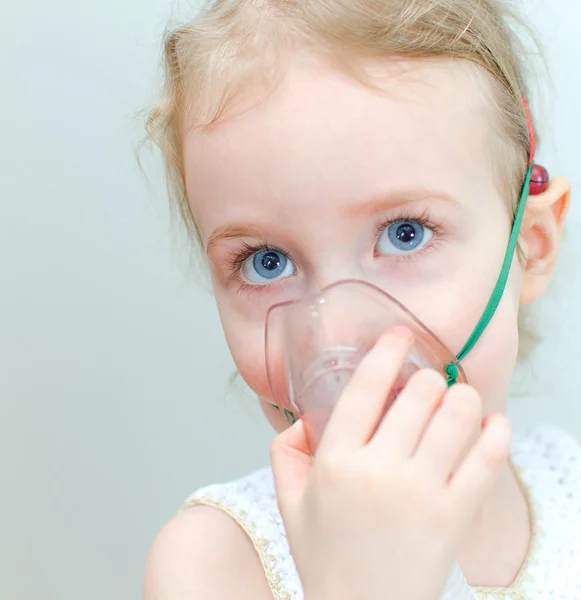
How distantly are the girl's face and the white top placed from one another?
19cm

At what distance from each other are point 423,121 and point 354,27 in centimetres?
12

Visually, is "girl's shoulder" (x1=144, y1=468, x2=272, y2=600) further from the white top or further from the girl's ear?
the girl's ear

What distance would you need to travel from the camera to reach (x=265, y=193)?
87 centimetres

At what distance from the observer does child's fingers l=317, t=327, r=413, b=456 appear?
0.71m

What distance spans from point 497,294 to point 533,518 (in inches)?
14.6

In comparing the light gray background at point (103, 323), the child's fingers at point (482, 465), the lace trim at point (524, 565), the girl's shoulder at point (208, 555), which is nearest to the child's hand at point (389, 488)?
the child's fingers at point (482, 465)

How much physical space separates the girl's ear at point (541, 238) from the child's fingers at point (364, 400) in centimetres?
36

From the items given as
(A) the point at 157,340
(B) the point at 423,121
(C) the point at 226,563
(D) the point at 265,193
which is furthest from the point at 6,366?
(B) the point at 423,121

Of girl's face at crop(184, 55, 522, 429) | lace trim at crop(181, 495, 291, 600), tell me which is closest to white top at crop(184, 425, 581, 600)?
lace trim at crop(181, 495, 291, 600)

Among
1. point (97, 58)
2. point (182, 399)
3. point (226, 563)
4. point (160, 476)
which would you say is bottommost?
point (226, 563)

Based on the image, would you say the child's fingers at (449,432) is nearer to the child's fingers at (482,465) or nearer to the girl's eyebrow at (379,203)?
the child's fingers at (482,465)

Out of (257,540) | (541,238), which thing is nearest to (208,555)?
(257,540)

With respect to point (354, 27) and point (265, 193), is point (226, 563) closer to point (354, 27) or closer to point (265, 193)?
point (265, 193)

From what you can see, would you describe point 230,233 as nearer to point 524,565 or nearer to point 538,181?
point 538,181
